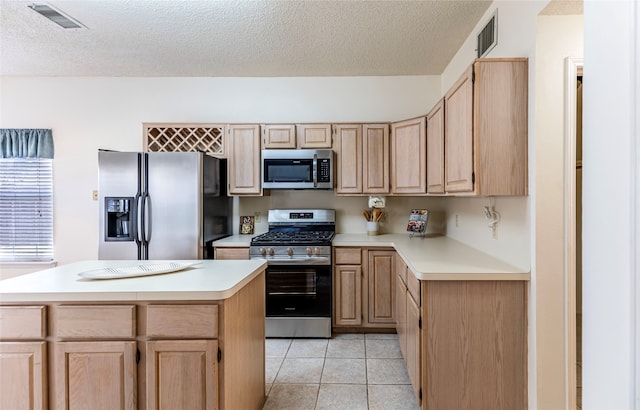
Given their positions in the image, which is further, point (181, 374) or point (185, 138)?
point (185, 138)

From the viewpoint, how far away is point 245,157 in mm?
3363

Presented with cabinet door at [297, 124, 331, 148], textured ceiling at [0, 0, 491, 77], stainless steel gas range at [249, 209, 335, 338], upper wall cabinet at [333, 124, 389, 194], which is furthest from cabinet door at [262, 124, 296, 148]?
stainless steel gas range at [249, 209, 335, 338]

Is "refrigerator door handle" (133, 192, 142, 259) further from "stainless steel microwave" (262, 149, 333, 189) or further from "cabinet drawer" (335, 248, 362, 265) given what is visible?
"cabinet drawer" (335, 248, 362, 265)

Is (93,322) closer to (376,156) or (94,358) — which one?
(94,358)

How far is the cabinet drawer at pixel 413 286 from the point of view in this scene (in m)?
1.83

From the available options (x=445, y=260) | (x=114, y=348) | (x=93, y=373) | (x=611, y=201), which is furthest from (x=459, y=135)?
(x=93, y=373)

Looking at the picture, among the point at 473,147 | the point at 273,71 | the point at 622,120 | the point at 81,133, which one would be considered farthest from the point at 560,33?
the point at 81,133

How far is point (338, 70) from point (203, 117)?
1608 millimetres

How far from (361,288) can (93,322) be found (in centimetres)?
220

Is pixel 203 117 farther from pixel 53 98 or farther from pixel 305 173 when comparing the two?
pixel 53 98

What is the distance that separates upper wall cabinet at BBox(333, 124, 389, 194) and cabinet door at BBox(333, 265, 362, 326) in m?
0.82

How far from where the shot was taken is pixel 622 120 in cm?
52

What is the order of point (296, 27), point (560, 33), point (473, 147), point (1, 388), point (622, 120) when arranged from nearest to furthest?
point (622, 120), point (1, 388), point (560, 33), point (473, 147), point (296, 27)

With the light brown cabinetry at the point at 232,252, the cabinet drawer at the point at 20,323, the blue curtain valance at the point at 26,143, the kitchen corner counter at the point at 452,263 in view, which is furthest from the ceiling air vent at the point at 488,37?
the blue curtain valance at the point at 26,143
